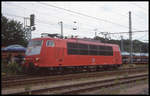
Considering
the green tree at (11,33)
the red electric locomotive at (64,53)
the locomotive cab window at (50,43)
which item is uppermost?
the green tree at (11,33)

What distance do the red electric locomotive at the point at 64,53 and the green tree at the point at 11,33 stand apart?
11521 millimetres

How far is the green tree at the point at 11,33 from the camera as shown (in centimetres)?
2981

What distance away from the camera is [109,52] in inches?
961

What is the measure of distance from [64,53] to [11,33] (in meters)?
14.1

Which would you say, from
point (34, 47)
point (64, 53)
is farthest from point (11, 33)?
point (64, 53)

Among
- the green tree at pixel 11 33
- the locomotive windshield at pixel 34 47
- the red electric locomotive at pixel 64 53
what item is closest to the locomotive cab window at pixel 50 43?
the red electric locomotive at pixel 64 53

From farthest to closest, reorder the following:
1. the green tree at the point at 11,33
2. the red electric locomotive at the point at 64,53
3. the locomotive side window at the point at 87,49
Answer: the green tree at the point at 11,33 → the locomotive side window at the point at 87,49 → the red electric locomotive at the point at 64,53

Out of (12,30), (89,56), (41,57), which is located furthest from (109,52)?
(12,30)

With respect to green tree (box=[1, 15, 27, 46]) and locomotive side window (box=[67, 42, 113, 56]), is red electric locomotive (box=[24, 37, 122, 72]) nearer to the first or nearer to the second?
locomotive side window (box=[67, 42, 113, 56])

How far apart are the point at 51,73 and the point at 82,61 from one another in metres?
3.07

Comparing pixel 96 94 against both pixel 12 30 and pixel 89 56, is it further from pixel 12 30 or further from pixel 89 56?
pixel 12 30

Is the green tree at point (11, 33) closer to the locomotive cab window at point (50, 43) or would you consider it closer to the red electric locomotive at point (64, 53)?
the red electric locomotive at point (64, 53)

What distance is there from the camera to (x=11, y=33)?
30.7 metres

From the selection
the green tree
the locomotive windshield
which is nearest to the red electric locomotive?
the locomotive windshield
